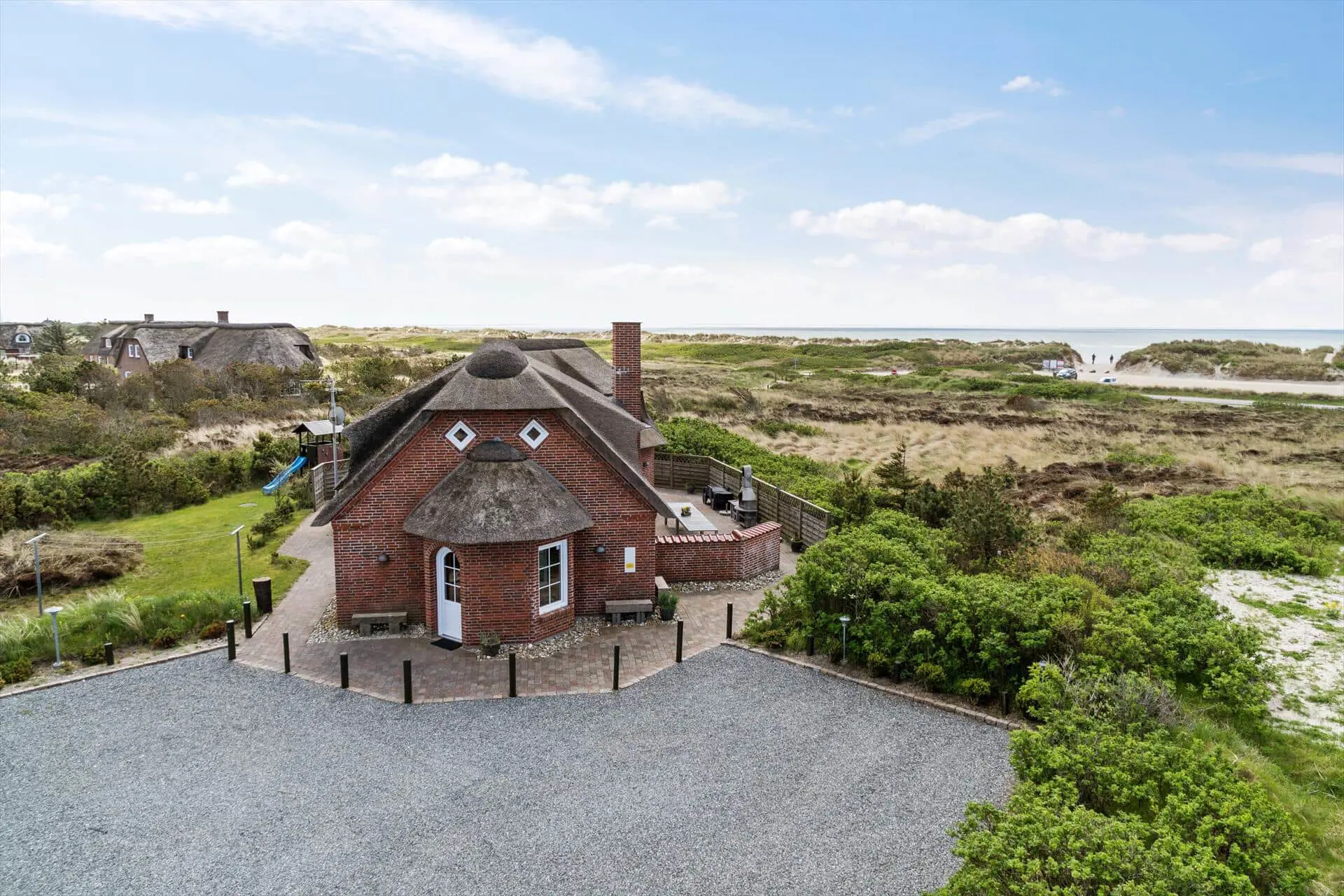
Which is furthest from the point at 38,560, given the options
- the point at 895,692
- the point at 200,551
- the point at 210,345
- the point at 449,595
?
the point at 210,345

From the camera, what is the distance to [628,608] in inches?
589

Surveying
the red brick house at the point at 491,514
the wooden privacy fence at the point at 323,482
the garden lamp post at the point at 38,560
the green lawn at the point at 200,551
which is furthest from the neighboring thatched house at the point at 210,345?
the red brick house at the point at 491,514

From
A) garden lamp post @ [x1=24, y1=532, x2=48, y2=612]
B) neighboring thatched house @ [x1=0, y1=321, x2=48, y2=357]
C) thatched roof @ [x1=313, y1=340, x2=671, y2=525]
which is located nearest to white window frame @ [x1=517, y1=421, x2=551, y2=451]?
thatched roof @ [x1=313, y1=340, x2=671, y2=525]

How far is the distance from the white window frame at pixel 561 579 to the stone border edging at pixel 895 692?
3417mm

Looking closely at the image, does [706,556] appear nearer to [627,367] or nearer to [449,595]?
[449,595]

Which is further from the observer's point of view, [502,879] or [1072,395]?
[1072,395]

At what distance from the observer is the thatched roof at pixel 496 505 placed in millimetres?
12938

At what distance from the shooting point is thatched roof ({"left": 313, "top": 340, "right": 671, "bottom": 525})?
13.9 m

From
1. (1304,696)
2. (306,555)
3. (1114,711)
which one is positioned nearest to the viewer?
(1114,711)

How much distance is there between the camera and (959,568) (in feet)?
51.6

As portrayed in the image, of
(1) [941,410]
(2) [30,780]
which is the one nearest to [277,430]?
(2) [30,780]

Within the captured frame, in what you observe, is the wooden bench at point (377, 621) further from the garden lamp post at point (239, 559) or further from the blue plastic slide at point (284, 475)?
the blue plastic slide at point (284, 475)

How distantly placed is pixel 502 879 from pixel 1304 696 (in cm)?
Answer: 1189

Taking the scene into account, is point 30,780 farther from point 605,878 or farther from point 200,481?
point 200,481
